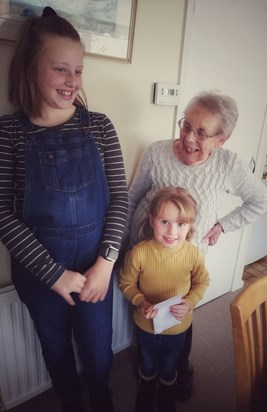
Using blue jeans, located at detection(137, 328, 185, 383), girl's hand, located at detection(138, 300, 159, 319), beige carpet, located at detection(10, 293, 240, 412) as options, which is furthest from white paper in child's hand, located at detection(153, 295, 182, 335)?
beige carpet, located at detection(10, 293, 240, 412)

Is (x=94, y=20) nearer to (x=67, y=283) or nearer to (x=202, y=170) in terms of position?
(x=202, y=170)

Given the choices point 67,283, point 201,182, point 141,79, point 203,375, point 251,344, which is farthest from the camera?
point 203,375

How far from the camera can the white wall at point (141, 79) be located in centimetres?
119

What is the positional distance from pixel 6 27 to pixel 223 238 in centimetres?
177

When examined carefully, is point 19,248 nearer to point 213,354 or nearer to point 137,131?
point 137,131

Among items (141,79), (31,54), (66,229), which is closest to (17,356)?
(66,229)

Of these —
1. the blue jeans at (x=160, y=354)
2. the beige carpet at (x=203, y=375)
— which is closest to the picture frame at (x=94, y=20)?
the blue jeans at (x=160, y=354)

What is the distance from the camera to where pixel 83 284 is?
962 millimetres

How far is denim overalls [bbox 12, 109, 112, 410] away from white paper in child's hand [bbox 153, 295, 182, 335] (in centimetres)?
19

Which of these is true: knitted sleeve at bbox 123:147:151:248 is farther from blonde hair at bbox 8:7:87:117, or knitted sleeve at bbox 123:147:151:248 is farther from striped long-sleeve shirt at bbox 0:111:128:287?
blonde hair at bbox 8:7:87:117

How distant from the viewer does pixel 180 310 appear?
111 cm

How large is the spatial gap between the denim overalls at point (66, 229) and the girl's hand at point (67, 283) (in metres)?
0.07

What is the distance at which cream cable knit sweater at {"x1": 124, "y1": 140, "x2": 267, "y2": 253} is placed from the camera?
47.2 inches

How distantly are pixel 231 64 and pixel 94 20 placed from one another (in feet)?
3.04
